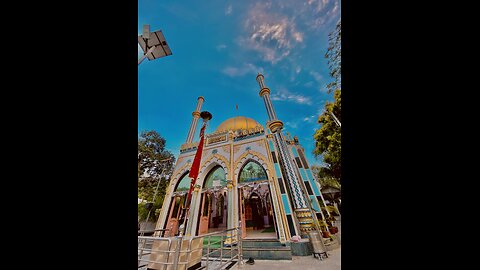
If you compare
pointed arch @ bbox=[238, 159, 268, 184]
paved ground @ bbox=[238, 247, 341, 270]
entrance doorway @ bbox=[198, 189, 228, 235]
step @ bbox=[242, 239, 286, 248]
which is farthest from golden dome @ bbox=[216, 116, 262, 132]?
paved ground @ bbox=[238, 247, 341, 270]

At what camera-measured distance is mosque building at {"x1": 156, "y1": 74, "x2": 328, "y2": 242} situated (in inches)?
293

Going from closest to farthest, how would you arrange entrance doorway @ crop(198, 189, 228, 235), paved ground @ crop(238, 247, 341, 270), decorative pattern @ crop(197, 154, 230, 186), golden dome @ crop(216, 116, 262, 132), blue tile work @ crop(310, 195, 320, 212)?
paved ground @ crop(238, 247, 341, 270)
blue tile work @ crop(310, 195, 320, 212)
entrance doorway @ crop(198, 189, 228, 235)
decorative pattern @ crop(197, 154, 230, 186)
golden dome @ crop(216, 116, 262, 132)

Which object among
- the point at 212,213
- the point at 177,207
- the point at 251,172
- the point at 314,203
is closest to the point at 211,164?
the point at 251,172

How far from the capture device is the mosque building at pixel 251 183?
7.44 metres

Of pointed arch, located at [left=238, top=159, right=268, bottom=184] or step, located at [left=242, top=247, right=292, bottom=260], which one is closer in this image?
step, located at [left=242, top=247, right=292, bottom=260]

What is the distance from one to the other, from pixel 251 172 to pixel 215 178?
1979 millimetres

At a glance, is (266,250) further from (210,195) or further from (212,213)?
(212,213)

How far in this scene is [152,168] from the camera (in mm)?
16062

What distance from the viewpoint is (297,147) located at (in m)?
11.1

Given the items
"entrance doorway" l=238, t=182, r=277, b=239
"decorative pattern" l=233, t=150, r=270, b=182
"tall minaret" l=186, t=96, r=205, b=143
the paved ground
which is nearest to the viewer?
the paved ground

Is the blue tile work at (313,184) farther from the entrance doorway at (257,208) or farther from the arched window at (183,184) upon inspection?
the arched window at (183,184)

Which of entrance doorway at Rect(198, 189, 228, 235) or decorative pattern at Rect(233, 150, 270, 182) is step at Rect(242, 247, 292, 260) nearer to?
entrance doorway at Rect(198, 189, 228, 235)
